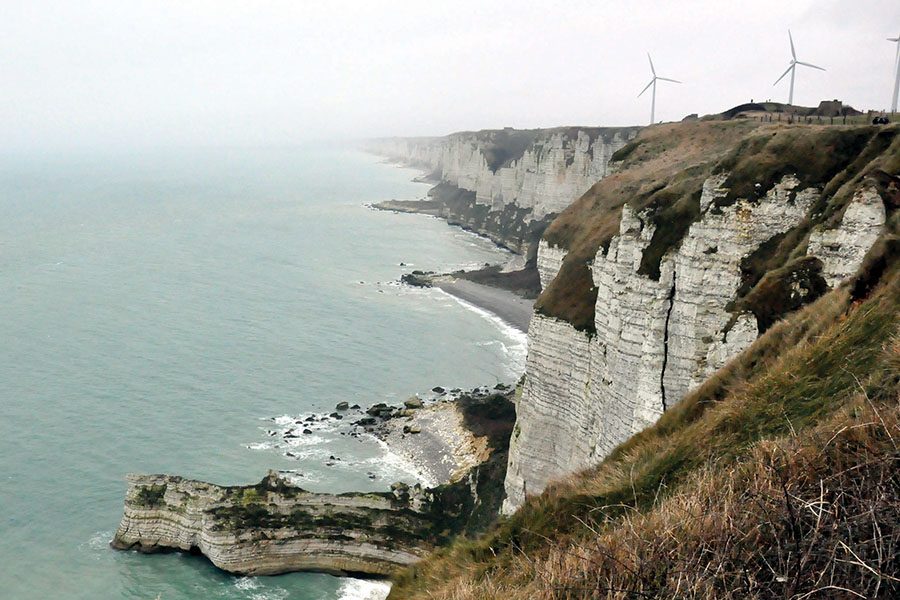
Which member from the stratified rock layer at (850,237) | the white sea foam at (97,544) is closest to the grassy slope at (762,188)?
the stratified rock layer at (850,237)

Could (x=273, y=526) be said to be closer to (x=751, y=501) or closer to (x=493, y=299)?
(x=751, y=501)

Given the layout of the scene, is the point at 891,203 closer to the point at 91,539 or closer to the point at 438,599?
the point at 438,599

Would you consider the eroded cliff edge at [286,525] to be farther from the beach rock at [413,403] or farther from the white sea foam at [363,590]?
the beach rock at [413,403]

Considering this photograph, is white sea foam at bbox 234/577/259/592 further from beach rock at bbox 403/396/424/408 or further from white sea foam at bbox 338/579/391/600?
beach rock at bbox 403/396/424/408

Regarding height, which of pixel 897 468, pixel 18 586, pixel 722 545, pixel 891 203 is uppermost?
pixel 891 203

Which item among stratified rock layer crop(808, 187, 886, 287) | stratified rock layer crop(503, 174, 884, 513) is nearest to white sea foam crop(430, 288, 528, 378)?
stratified rock layer crop(503, 174, 884, 513)

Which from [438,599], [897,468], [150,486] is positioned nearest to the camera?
[897,468]

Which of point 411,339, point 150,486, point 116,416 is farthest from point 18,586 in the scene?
point 411,339

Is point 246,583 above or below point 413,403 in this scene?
below

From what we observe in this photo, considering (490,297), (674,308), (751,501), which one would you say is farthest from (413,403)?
(751,501)
